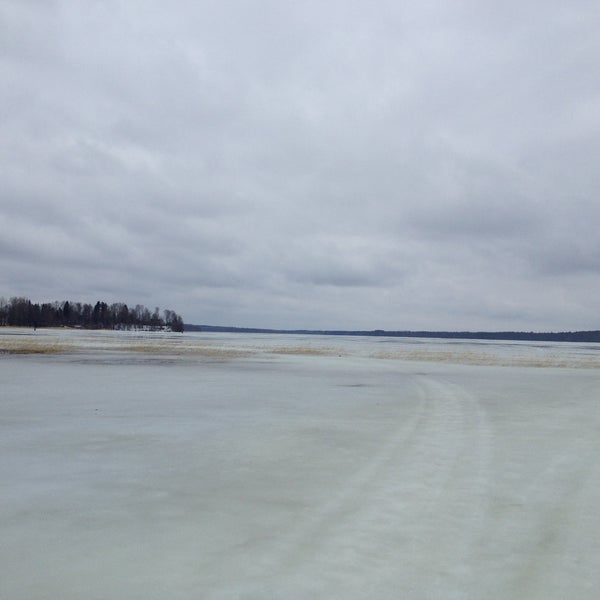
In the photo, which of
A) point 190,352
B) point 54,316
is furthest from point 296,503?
point 54,316

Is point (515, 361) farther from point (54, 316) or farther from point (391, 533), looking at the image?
point (54, 316)

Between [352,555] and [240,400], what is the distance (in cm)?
1151

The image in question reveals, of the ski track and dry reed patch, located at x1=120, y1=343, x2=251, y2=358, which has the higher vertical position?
the ski track

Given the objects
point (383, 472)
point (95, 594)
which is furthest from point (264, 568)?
point (383, 472)

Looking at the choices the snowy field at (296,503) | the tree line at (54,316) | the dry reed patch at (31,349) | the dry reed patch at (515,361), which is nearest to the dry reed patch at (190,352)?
the dry reed patch at (31,349)

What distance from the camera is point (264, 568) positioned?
464cm

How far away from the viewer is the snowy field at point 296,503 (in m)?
4.43

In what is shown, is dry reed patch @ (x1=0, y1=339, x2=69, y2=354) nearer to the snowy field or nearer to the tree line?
the snowy field

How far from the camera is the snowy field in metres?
4.43

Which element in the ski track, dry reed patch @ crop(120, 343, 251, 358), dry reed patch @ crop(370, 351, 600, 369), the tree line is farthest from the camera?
the tree line

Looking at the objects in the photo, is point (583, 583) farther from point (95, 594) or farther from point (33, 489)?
point (33, 489)

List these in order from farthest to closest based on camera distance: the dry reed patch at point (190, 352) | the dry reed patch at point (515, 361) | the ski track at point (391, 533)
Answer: the dry reed patch at point (190, 352), the dry reed patch at point (515, 361), the ski track at point (391, 533)

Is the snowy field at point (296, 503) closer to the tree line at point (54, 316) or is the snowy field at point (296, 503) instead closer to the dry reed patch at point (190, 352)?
the dry reed patch at point (190, 352)

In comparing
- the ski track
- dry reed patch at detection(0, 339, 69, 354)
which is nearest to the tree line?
dry reed patch at detection(0, 339, 69, 354)
